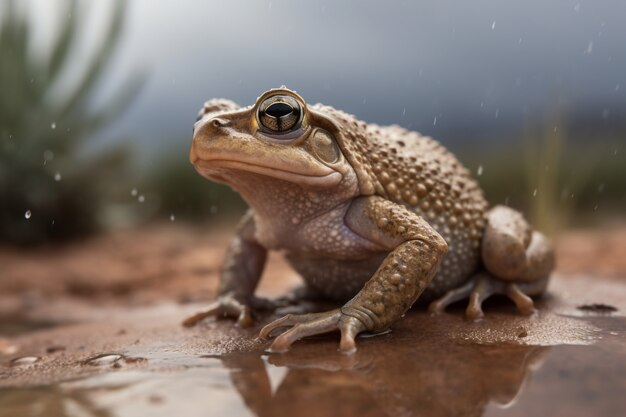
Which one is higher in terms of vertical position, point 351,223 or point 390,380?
point 351,223

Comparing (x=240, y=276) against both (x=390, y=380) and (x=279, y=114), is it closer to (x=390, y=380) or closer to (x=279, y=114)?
(x=279, y=114)

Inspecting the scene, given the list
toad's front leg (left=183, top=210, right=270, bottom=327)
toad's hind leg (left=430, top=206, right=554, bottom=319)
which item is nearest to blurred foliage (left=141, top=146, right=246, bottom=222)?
toad's front leg (left=183, top=210, right=270, bottom=327)

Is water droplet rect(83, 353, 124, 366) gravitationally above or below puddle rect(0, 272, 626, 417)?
below

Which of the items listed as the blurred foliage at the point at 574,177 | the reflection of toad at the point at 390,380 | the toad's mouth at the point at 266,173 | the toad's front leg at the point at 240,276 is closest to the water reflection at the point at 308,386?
the reflection of toad at the point at 390,380

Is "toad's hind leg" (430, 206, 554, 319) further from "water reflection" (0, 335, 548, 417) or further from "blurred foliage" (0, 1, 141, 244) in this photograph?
"blurred foliage" (0, 1, 141, 244)

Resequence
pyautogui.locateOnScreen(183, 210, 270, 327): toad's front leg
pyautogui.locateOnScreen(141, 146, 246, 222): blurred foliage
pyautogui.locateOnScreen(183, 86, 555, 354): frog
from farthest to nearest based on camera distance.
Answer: pyautogui.locateOnScreen(141, 146, 246, 222): blurred foliage
pyautogui.locateOnScreen(183, 210, 270, 327): toad's front leg
pyautogui.locateOnScreen(183, 86, 555, 354): frog

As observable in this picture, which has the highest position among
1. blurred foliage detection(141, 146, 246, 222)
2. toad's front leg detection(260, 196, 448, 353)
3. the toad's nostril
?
the toad's nostril

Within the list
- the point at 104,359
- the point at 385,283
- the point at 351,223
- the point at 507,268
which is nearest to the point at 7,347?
the point at 104,359
